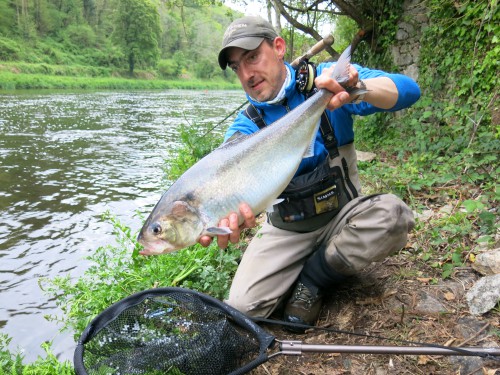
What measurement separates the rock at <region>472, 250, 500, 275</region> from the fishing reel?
195 cm

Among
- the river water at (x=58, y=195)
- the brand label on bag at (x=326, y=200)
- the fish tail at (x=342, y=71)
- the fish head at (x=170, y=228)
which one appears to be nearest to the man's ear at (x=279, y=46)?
the fish tail at (x=342, y=71)

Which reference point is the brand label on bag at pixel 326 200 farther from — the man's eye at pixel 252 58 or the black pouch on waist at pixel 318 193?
the man's eye at pixel 252 58

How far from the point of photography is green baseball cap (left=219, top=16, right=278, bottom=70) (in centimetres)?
295

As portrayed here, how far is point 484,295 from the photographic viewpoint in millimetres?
2643

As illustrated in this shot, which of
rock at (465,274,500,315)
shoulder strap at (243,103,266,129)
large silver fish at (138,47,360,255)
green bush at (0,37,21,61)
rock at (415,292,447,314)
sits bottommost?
rock at (415,292,447,314)

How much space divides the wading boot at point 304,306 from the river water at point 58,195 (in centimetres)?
226

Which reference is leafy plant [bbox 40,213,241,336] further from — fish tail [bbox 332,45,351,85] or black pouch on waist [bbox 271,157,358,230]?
fish tail [bbox 332,45,351,85]

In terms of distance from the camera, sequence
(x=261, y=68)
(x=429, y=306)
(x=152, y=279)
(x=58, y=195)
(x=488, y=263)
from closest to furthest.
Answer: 1. (x=429, y=306)
2. (x=488, y=263)
3. (x=261, y=68)
4. (x=152, y=279)
5. (x=58, y=195)

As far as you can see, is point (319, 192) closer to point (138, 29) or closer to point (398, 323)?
point (398, 323)

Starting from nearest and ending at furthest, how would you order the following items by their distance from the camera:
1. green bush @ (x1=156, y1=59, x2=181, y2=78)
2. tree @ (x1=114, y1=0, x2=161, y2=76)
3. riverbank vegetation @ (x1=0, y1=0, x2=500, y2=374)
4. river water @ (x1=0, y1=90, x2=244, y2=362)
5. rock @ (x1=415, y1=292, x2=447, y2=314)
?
1. rock @ (x1=415, y1=292, x2=447, y2=314)
2. riverbank vegetation @ (x1=0, y1=0, x2=500, y2=374)
3. river water @ (x1=0, y1=90, x2=244, y2=362)
4. tree @ (x1=114, y1=0, x2=161, y2=76)
5. green bush @ (x1=156, y1=59, x2=181, y2=78)

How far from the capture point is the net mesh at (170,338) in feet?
7.66

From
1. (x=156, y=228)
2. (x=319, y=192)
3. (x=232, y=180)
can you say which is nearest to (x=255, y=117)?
(x=319, y=192)

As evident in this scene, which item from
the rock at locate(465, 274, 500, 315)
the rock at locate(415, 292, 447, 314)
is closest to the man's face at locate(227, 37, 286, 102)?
the rock at locate(415, 292, 447, 314)

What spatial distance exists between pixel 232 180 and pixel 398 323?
160 centimetres
